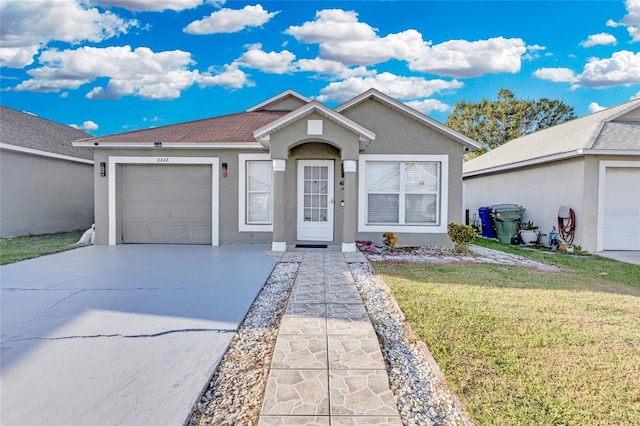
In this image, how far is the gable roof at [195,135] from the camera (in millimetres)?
9773

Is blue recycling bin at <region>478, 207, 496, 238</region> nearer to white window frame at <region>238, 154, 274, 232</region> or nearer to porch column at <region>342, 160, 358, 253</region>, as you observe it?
porch column at <region>342, 160, 358, 253</region>

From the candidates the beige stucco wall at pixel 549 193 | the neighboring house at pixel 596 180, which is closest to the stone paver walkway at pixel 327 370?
the beige stucco wall at pixel 549 193

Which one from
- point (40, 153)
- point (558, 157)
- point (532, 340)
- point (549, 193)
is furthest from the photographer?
point (40, 153)

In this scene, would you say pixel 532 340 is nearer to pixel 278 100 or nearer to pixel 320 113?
pixel 320 113

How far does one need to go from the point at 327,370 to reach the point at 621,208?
37.5ft

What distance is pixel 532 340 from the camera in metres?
3.69

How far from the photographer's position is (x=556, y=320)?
170 inches

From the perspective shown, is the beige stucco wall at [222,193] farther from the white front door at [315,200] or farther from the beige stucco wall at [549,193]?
the beige stucco wall at [549,193]

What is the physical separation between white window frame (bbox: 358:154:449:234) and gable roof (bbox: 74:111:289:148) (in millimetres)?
3141

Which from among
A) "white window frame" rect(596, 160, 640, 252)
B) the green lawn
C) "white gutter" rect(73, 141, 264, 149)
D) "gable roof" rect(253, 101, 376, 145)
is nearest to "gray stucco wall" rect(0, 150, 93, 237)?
the green lawn

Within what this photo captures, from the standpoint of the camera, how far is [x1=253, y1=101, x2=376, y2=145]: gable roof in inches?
328

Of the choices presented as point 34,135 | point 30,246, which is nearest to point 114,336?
point 30,246

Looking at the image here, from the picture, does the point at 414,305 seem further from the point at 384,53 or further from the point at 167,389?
the point at 384,53

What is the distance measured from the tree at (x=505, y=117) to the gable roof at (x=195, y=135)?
28.6m
